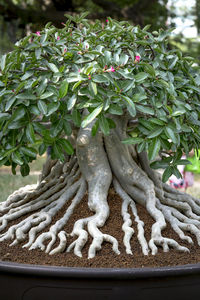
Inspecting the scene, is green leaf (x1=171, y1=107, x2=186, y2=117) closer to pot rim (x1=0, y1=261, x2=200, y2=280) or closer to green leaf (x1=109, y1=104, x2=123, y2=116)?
green leaf (x1=109, y1=104, x2=123, y2=116)

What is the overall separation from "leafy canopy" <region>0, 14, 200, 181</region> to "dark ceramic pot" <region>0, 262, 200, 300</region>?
0.44 meters

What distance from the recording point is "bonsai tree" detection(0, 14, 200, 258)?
1.51 metres

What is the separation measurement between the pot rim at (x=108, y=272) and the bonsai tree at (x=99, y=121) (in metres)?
0.24

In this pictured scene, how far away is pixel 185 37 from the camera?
22.9ft

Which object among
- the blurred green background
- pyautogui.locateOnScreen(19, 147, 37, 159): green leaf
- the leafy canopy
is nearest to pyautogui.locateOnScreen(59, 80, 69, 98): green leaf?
the leafy canopy

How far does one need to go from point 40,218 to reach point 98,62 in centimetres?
77

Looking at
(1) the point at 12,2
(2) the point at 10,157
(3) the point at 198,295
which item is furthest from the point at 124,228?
(1) the point at 12,2

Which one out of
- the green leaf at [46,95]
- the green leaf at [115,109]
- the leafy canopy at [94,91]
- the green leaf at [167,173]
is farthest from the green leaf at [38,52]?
the green leaf at [167,173]

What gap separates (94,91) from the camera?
1402 mm

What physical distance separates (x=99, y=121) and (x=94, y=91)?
4.7 inches

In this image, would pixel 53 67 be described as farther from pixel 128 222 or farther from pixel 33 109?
pixel 128 222

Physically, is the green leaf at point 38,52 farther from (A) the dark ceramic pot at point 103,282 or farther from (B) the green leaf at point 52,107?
(A) the dark ceramic pot at point 103,282

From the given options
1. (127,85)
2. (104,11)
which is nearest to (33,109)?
(127,85)

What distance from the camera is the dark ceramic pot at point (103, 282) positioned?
1.29 meters
